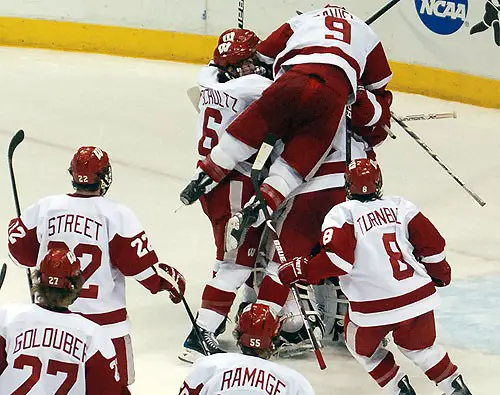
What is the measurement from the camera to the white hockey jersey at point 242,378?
291 centimetres

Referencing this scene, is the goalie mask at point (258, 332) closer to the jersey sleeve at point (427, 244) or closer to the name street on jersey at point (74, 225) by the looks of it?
the name street on jersey at point (74, 225)

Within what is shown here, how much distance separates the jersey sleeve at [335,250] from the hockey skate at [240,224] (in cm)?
50

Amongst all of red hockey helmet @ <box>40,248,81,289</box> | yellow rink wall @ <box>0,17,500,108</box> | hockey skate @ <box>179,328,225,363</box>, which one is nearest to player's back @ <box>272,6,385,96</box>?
hockey skate @ <box>179,328,225,363</box>

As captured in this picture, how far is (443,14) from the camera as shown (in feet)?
25.8

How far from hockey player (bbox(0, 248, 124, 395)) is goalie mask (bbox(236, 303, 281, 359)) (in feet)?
1.08

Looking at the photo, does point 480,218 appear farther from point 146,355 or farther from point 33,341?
point 33,341

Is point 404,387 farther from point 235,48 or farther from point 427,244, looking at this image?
point 235,48

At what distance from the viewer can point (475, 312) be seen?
4984mm

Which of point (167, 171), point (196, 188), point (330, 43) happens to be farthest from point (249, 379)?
point (167, 171)

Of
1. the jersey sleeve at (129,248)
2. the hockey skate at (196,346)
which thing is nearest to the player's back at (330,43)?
the hockey skate at (196,346)

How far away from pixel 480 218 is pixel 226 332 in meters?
1.87

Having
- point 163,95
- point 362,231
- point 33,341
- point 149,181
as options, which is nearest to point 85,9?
point 163,95

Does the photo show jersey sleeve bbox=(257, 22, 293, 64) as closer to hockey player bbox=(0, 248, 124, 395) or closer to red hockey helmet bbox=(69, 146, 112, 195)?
red hockey helmet bbox=(69, 146, 112, 195)

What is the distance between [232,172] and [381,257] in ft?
2.77
